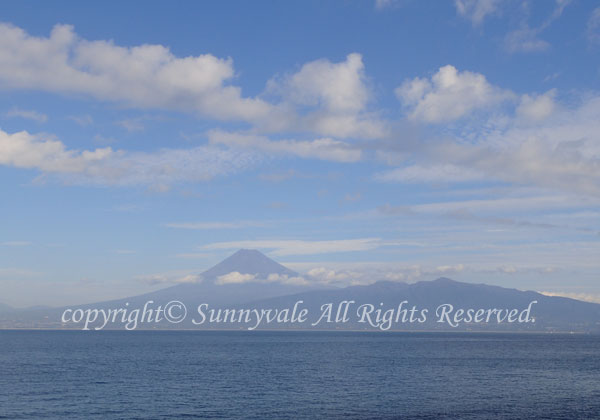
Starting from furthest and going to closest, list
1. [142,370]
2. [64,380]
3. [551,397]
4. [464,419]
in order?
1. [142,370]
2. [64,380]
3. [551,397]
4. [464,419]

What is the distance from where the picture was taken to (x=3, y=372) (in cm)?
11600

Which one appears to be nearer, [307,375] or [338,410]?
[338,410]

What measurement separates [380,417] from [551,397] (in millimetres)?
35506

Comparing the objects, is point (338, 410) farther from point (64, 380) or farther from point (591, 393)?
point (64, 380)

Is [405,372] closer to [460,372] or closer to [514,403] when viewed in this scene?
[460,372]

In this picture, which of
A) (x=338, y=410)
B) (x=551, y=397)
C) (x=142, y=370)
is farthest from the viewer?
(x=142, y=370)

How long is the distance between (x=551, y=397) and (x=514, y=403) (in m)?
10.7

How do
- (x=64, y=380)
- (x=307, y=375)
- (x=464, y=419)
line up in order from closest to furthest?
(x=464, y=419) → (x=64, y=380) → (x=307, y=375)

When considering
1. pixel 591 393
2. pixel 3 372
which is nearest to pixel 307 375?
pixel 591 393

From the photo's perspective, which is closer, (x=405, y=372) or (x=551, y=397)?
(x=551, y=397)

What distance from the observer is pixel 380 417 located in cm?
7050

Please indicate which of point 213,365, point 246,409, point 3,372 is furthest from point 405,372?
point 3,372

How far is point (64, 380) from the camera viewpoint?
104 m

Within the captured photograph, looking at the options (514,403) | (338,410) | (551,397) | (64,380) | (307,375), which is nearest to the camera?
(338,410)
